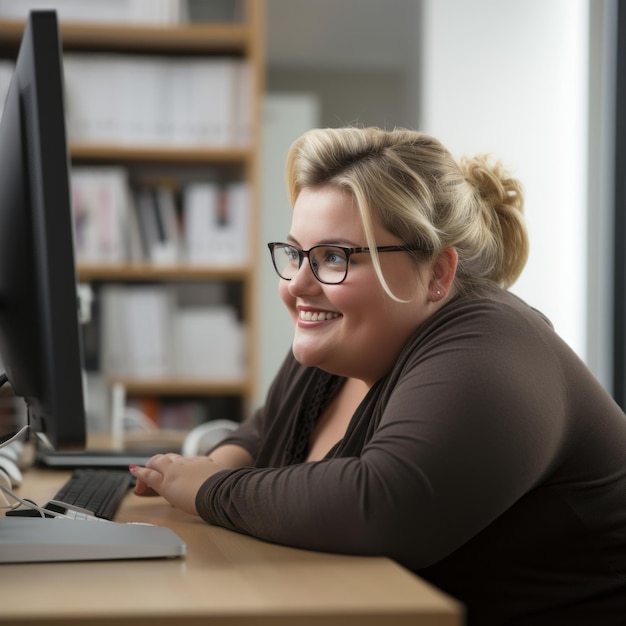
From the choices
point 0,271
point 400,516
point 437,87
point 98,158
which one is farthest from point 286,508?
point 437,87

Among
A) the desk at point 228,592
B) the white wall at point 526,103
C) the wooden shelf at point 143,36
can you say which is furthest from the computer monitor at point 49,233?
the white wall at point 526,103

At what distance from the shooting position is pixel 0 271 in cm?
90

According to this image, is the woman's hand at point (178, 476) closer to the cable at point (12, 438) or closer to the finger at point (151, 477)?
the finger at point (151, 477)

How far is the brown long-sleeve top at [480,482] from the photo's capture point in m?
0.86

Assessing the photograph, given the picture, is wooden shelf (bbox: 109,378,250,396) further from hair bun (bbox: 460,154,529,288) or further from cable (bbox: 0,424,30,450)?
cable (bbox: 0,424,30,450)

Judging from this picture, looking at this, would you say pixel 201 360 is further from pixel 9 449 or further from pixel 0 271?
pixel 0 271

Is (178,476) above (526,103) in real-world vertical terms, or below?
below

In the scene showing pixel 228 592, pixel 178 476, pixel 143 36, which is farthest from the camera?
pixel 143 36

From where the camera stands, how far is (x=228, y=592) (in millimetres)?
696

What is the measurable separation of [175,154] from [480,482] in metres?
2.40

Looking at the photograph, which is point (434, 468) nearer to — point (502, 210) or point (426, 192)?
point (426, 192)

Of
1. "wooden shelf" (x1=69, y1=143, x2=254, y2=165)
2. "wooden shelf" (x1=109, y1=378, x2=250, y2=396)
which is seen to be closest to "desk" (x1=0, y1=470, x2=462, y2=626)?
"wooden shelf" (x1=109, y1=378, x2=250, y2=396)

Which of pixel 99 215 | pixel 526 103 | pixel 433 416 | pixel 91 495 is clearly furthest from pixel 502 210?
pixel 526 103

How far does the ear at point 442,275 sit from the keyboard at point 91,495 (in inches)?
19.8
